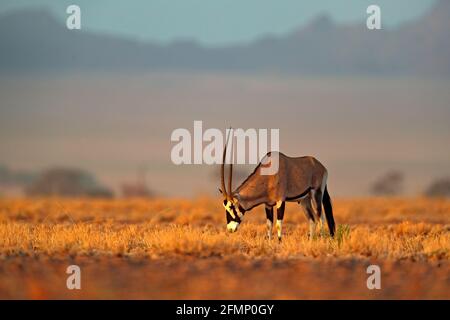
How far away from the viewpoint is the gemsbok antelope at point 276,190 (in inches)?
776

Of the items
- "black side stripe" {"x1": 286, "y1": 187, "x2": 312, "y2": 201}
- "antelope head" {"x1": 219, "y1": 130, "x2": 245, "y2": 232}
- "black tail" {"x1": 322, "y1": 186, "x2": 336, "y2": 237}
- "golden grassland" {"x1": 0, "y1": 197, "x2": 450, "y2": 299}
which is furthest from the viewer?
"black tail" {"x1": 322, "y1": 186, "x2": 336, "y2": 237}

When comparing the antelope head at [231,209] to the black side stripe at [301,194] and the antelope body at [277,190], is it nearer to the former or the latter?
the antelope body at [277,190]

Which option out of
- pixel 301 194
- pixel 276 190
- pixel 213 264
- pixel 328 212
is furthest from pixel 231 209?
pixel 213 264

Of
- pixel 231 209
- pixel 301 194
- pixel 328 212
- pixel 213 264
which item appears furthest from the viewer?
pixel 328 212

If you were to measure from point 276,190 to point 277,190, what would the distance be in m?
0.02

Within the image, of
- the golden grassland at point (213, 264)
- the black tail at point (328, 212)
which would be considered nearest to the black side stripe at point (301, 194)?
the black tail at point (328, 212)

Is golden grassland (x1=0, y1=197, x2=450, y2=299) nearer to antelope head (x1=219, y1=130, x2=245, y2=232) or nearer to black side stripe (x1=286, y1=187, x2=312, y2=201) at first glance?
antelope head (x1=219, y1=130, x2=245, y2=232)

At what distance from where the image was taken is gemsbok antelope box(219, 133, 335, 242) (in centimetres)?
1972

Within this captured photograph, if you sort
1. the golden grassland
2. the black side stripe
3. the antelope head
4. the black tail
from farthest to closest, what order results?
the black tail, the black side stripe, the antelope head, the golden grassland

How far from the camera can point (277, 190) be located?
19.8 m

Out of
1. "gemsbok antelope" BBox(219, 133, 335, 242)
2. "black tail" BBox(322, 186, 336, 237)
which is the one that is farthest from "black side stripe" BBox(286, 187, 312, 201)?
"black tail" BBox(322, 186, 336, 237)

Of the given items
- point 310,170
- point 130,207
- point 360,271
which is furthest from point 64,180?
point 360,271

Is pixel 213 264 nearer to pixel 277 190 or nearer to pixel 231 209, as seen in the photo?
pixel 231 209
